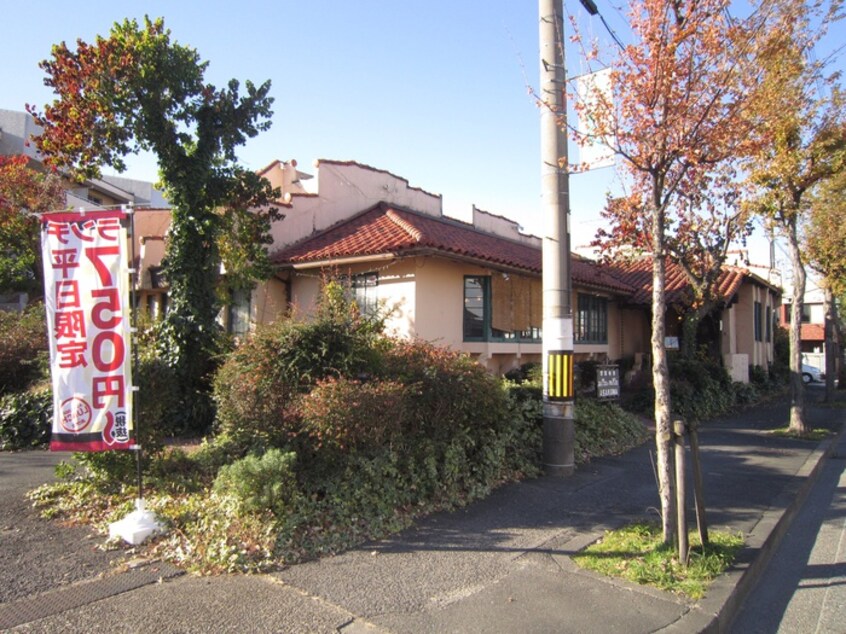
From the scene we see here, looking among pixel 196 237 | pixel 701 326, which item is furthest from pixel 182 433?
pixel 701 326

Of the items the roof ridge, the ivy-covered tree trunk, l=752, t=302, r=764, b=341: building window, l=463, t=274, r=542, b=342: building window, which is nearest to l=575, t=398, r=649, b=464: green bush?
l=463, t=274, r=542, b=342: building window

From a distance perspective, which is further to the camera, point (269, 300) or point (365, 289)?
point (269, 300)

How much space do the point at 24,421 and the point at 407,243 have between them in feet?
22.3

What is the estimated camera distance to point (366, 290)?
1203 cm

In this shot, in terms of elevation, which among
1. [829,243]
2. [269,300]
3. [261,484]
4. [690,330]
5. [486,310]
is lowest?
[261,484]

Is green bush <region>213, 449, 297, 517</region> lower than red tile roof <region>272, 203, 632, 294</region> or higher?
lower

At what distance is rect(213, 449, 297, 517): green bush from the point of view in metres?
5.10

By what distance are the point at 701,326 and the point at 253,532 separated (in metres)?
20.0

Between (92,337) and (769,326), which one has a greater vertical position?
(769,326)

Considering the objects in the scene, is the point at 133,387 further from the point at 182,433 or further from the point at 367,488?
the point at 182,433

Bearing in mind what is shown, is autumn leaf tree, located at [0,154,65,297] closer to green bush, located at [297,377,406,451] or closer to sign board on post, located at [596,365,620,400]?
green bush, located at [297,377,406,451]

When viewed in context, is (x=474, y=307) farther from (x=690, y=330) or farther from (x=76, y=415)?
(x=76, y=415)

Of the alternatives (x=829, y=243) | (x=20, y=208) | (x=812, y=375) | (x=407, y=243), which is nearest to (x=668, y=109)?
(x=407, y=243)

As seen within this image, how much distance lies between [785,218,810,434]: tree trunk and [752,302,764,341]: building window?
32.8 feet
